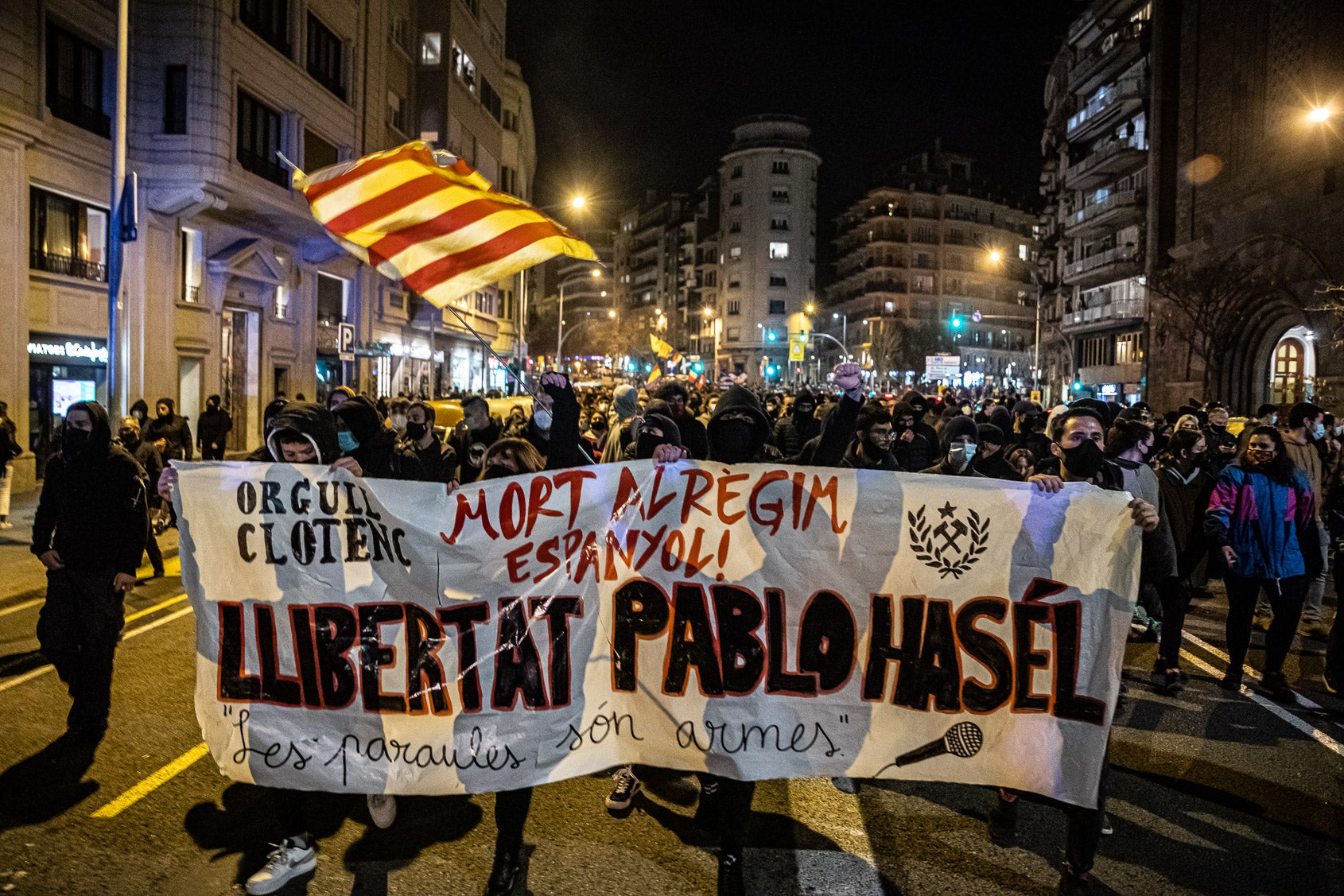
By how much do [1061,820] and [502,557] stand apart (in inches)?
118

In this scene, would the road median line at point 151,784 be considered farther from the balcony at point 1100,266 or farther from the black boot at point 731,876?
the balcony at point 1100,266

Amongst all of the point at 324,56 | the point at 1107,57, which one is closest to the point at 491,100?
the point at 324,56

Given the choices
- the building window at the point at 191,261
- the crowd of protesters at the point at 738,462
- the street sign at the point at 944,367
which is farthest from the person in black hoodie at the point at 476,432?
the street sign at the point at 944,367

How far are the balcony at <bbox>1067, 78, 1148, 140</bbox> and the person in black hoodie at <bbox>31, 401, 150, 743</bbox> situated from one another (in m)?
49.5

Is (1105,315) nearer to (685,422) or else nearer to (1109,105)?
(1109,105)

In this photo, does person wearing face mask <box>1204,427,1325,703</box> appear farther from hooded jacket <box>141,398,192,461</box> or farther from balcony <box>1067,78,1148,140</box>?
balcony <box>1067,78,1148,140</box>

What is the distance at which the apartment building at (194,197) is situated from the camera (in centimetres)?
1741

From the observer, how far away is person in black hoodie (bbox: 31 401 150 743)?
5480 millimetres

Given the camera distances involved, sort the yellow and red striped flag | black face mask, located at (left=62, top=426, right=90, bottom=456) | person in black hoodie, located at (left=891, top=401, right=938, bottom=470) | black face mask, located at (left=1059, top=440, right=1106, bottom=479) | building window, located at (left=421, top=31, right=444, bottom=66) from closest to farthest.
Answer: black face mask, located at (left=1059, top=440, right=1106, bottom=479)
black face mask, located at (left=62, top=426, right=90, bottom=456)
the yellow and red striped flag
person in black hoodie, located at (left=891, top=401, right=938, bottom=470)
building window, located at (left=421, top=31, right=444, bottom=66)

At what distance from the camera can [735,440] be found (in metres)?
4.92

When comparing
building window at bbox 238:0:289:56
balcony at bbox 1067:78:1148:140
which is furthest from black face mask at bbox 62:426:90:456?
balcony at bbox 1067:78:1148:140

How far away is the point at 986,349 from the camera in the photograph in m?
104

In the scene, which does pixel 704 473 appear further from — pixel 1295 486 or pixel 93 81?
pixel 93 81

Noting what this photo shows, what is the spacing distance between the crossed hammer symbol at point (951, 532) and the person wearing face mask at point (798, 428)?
6.57 meters
